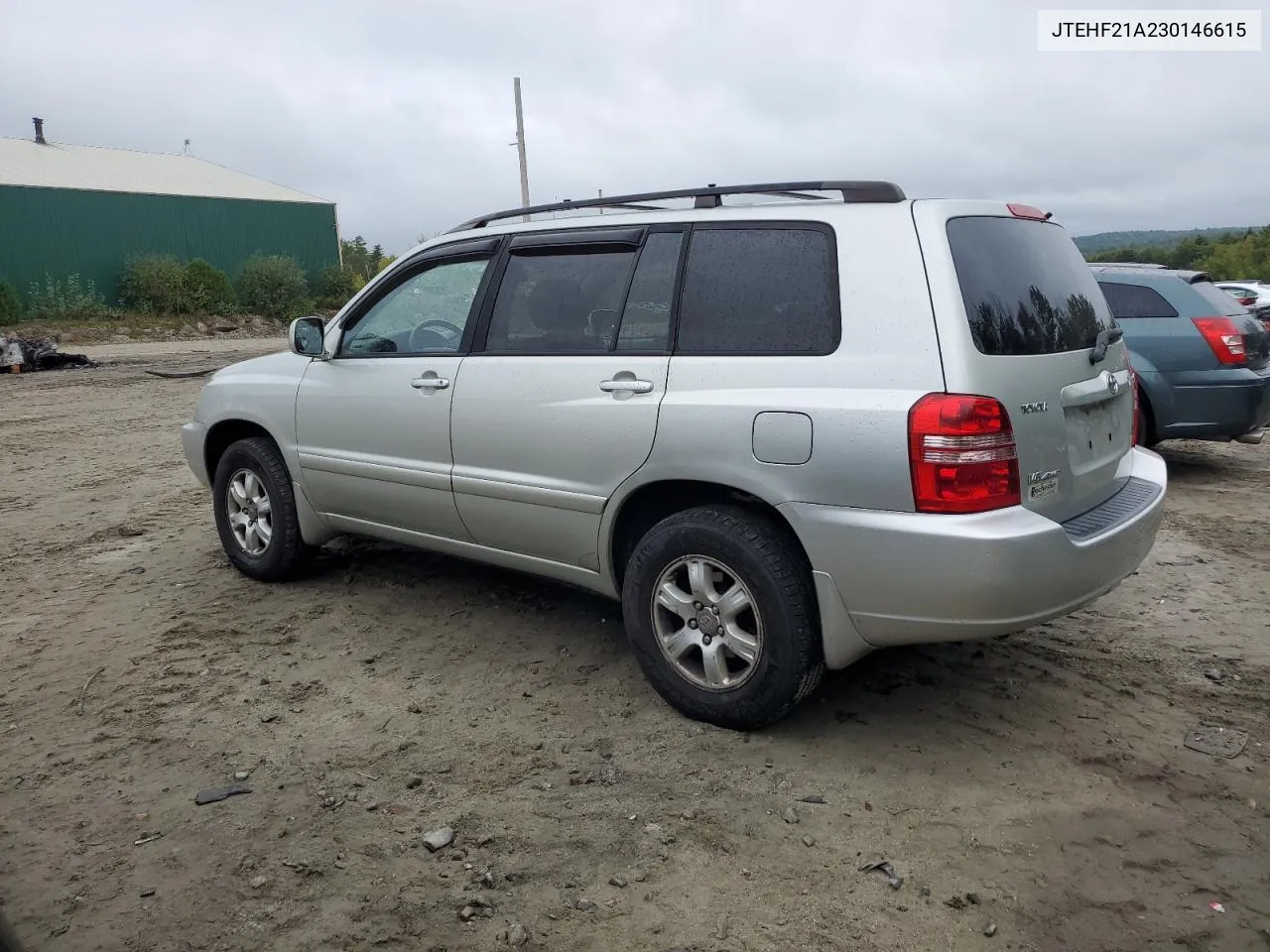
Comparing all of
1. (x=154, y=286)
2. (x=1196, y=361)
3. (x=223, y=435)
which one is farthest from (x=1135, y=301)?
(x=154, y=286)

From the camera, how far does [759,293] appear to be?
11.5 ft

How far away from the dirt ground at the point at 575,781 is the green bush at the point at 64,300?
25121mm

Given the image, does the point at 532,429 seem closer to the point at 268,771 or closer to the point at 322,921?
the point at 268,771

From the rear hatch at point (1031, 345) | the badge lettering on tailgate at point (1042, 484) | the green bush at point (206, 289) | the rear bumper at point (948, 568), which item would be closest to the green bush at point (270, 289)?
the green bush at point (206, 289)

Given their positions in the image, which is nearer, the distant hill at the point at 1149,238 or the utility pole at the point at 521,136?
the utility pole at the point at 521,136

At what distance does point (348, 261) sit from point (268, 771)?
41.4 m

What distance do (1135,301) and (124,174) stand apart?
3206cm

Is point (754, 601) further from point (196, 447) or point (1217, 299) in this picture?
point (1217, 299)

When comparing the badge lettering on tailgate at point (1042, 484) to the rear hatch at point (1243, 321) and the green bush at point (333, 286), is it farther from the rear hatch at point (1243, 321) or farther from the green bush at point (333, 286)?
the green bush at point (333, 286)

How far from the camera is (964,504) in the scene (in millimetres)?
2988

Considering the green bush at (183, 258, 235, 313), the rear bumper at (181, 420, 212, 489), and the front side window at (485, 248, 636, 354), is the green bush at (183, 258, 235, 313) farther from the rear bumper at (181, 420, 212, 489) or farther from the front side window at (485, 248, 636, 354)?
the front side window at (485, 248, 636, 354)

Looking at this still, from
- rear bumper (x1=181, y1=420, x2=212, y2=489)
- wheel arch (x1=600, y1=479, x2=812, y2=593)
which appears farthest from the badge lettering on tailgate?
rear bumper (x1=181, y1=420, x2=212, y2=489)

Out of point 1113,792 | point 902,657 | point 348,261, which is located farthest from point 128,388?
point 348,261

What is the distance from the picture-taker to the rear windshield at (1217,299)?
746cm
